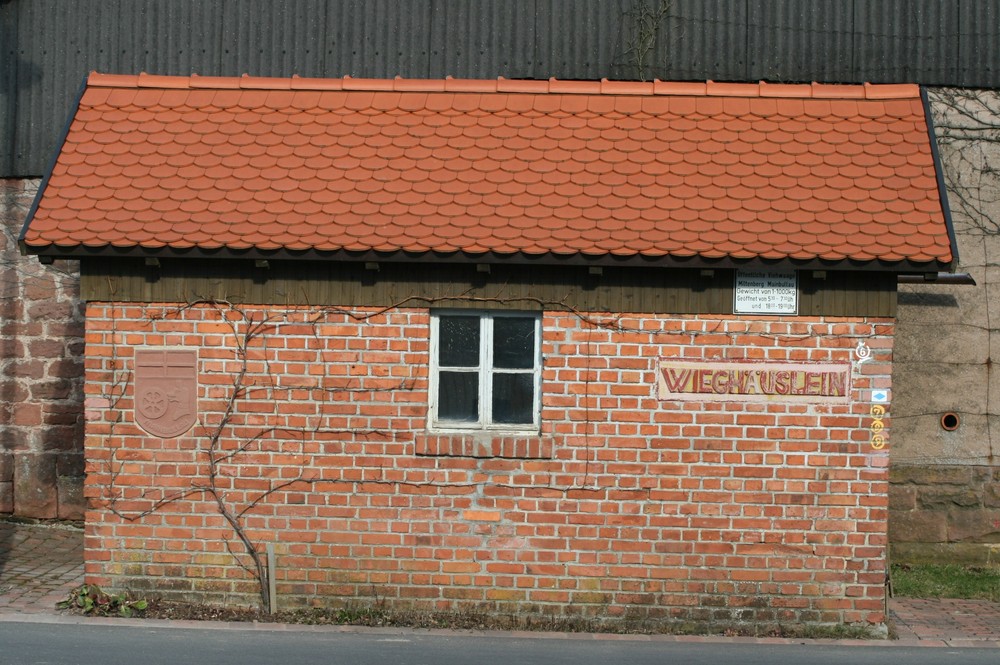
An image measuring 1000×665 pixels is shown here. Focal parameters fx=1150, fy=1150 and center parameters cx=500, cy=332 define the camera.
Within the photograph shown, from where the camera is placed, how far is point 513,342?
851 cm

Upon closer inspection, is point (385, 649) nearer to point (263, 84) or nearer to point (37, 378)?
point (263, 84)

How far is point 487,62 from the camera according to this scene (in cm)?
1177

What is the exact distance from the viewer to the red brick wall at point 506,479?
8.25m

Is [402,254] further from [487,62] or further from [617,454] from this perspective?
[487,62]

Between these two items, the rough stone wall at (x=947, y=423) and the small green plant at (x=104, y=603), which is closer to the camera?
the small green plant at (x=104, y=603)

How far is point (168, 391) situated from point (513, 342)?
8.43 ft

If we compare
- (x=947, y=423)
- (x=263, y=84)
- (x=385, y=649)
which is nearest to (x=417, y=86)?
(x=263, y=84)

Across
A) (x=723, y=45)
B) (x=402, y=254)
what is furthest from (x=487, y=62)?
(x=402, y=254)

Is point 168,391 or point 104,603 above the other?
point 168,391

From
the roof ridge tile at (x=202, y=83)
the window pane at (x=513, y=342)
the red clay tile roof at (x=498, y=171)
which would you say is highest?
the roof ridge tile at (x=202, y=83)

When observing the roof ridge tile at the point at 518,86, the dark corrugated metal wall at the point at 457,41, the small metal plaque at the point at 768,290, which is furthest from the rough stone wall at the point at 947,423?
the roof ridge tile at the point at 518,86

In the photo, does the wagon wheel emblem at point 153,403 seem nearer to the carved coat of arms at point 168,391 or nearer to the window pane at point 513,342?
the carved coat of arms at point 168,391

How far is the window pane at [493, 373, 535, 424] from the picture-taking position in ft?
27.8

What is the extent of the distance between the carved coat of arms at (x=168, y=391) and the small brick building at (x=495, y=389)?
0.02 meters
